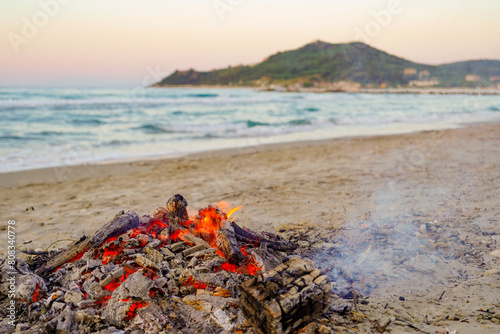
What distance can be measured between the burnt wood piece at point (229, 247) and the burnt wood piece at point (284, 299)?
0.67m

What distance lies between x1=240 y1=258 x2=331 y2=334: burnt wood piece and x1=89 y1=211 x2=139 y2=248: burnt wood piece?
1.67 m

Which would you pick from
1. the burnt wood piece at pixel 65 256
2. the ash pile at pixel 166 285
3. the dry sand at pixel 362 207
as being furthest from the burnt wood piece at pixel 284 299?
the burnt wood piece at pixel 65 256

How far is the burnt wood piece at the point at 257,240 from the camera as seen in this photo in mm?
3840

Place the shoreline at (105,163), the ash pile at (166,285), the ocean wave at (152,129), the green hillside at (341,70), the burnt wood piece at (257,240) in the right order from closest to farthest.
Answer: the ash pile at (166,285), the burnt wood piece at (257,240), the shoreline at (105,163), the ocean wave at (152,129), the green hillside at (341,70)

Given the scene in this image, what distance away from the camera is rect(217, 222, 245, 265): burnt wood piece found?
3494mm

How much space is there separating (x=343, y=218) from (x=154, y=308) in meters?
3.33

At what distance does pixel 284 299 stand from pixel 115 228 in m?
2.06

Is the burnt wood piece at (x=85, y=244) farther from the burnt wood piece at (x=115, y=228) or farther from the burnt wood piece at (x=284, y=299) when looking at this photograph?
the burnt wood piece at (x=284, y=299)

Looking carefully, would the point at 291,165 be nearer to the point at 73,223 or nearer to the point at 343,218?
the point at 343,218

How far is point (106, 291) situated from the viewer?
309cm

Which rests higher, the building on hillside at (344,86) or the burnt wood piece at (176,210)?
the building on hillside at (344,86)

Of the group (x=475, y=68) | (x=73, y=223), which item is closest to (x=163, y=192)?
(x=73, y=223)

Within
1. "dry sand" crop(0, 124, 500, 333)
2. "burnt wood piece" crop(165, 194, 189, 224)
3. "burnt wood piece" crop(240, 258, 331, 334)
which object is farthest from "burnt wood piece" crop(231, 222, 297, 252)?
"burnt wood piece" crop(240, 258, 331, 334)

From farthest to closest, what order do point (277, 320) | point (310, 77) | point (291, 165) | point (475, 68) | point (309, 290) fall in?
point (310, 77) < point (475, 68) < point (291, 165) < point (309, 290) < point (277, 320)
